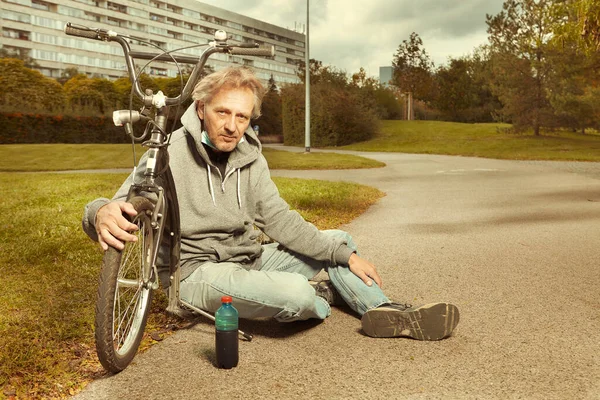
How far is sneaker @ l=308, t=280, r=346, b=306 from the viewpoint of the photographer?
395 cm

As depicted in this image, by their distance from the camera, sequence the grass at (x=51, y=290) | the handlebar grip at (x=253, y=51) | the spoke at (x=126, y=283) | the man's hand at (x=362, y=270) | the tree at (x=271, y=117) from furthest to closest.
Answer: the tree at (x=271, y=117), the man's hand at (x=362, y=270), the handlebar grip at (x=253, y=51), the grass at (x=51, y=290), the spoke at (x=126, y=283)

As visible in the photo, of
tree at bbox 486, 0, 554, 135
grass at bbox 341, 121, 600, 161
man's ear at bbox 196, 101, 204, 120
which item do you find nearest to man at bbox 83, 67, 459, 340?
man's ear at bbox 196, 101, 204, 120

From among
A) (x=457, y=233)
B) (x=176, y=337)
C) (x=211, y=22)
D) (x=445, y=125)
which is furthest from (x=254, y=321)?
(x=211, y=22)

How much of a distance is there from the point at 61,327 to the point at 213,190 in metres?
1.15

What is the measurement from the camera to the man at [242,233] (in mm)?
3299

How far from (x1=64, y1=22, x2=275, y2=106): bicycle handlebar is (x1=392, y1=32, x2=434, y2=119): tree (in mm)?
48972

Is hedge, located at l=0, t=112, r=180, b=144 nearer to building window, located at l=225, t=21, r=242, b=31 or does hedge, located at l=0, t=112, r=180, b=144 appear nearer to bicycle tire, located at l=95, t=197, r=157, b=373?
bicycle tire, located at l=95, t=197, r=157, b=373

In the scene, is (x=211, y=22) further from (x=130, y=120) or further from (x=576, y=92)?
(x=130, y=120)

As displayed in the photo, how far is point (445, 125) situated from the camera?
47781mm

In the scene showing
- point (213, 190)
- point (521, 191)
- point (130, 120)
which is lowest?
point (521, 191)

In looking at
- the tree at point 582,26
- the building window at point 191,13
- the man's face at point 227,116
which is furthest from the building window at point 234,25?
the man's face at point 227,116

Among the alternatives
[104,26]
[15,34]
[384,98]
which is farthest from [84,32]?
[104,26]

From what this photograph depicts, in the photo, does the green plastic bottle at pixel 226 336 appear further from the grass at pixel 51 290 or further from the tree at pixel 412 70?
the tree at pixel 412 70

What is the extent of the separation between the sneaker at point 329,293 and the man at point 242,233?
25 centimetres
